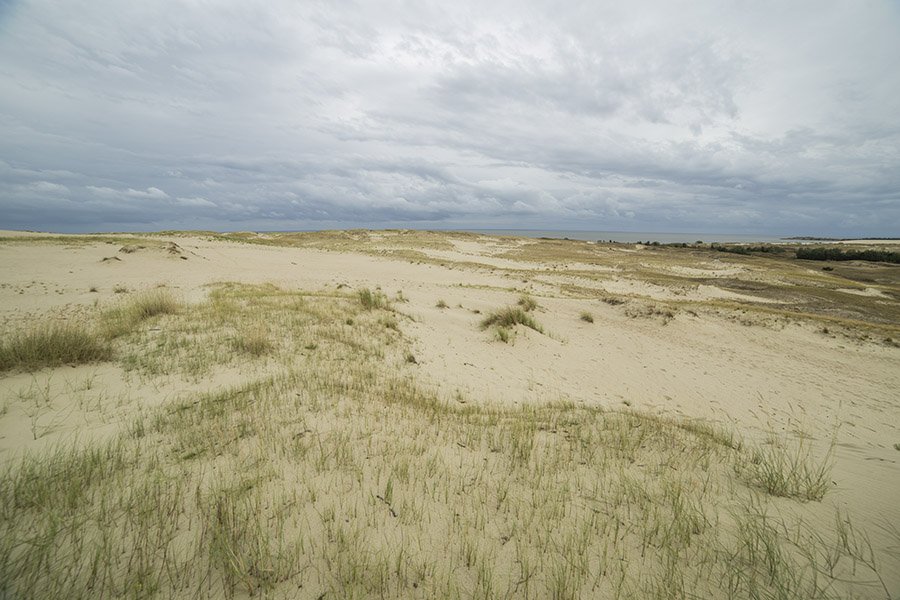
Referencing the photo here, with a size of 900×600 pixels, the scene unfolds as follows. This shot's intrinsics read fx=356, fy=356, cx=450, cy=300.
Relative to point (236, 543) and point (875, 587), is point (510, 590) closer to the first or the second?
point (236, 543)

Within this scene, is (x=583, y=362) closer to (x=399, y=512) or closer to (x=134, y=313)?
(x=399, y=512)

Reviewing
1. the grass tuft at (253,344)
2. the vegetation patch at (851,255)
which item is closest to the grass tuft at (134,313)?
the grass tuft at (253,344)

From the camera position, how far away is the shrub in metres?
6.09

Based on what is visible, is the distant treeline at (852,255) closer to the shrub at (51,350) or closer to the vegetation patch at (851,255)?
the vegetation patch at (851,255)

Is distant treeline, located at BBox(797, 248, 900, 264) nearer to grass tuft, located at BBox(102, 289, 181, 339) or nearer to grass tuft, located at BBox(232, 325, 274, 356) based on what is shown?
grass tuft, located at BBox(232, 325, 274, 356)

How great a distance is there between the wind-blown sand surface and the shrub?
0.73 feet

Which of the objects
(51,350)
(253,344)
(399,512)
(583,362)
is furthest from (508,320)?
(51,350)

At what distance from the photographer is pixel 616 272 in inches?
1318

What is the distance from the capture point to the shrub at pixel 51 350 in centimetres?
609

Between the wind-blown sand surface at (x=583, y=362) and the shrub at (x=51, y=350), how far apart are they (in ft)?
0.73

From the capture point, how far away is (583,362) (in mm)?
11344

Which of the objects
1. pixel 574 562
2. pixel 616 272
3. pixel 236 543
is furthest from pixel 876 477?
pixel 616 272

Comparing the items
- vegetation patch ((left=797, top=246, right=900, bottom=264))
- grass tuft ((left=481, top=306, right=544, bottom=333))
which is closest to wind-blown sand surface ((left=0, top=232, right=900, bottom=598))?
grass tuft ((left=481, top=306, right=544, bottom=333))

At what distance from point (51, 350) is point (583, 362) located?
40.9 feet
